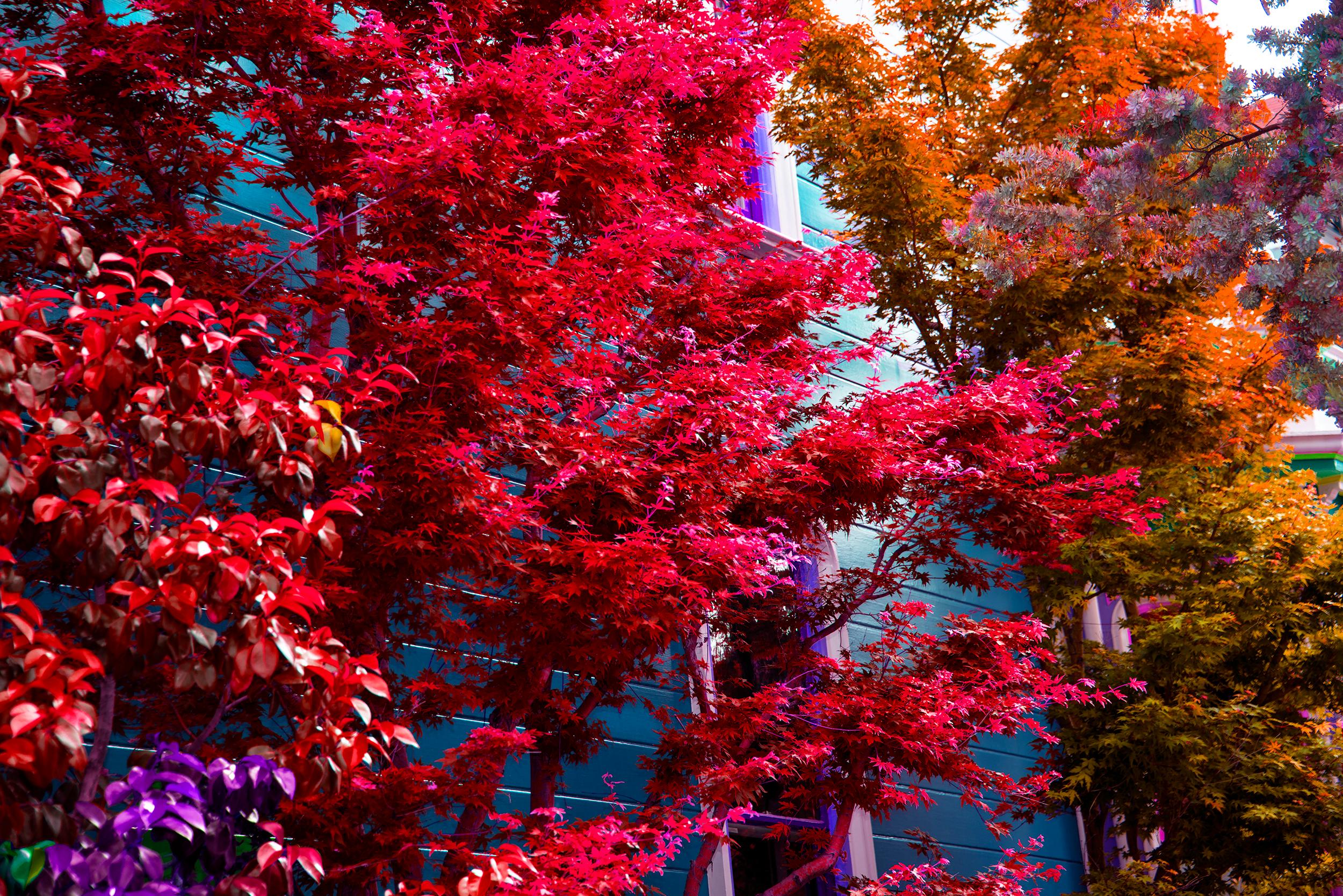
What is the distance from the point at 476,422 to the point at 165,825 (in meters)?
2.35

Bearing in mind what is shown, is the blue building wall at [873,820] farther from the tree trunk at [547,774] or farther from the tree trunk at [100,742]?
the tree trunk at [100,742]

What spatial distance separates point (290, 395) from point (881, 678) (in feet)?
13.7

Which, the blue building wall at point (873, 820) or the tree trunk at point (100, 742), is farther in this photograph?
the blue building wall at point (873, 820)

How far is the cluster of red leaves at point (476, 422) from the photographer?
118 inches

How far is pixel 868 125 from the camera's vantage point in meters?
8.38

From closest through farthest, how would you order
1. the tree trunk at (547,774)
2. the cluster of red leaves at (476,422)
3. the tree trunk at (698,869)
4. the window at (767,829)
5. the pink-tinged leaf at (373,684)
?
the pink-tinged leaf at (373,684) < the cluster of red leaves at (476,422) < the tree trunk at (547,774) < the tree trunk at (698,869) < the window at (767,829)

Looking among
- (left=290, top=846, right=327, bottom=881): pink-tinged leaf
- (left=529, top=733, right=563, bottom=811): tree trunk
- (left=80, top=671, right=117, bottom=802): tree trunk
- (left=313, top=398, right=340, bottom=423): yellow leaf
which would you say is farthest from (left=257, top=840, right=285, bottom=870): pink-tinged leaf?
(left=529, top=733, right=563, bottom=811): tree trunk

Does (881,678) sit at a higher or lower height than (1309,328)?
lower

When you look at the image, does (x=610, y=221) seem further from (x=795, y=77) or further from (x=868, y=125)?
(x=795, y=77)

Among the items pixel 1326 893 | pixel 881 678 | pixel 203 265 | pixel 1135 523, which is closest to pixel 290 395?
pixel 203 265

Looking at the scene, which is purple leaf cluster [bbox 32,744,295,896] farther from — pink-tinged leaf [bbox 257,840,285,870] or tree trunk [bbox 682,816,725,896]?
tree trunk [bbox 682,816,725,896]

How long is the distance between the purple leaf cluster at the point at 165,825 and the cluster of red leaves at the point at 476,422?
15 cm

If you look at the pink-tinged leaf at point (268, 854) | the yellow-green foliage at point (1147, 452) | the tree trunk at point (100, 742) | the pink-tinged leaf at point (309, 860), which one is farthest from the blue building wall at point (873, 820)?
the tree trunk at point (100, 742)

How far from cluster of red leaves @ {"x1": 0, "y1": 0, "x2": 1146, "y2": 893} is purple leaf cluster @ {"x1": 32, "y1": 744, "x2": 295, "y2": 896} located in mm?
153
